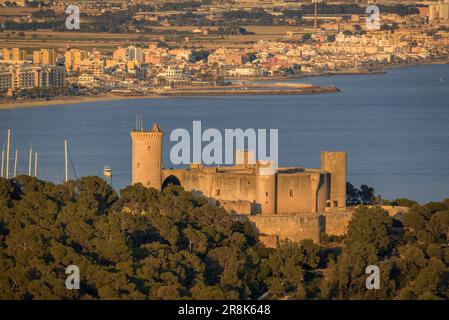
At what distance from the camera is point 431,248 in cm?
2638

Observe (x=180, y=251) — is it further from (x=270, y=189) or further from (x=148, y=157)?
(x=148, y=157)

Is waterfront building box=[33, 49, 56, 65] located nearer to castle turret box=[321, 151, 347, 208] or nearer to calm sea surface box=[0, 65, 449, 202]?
calm sea surface box=[0, 65, 449, 202]

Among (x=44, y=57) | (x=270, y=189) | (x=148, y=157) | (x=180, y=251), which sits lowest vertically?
(x=180, y=251)

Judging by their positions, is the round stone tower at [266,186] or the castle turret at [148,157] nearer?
the round stone tower at [266,186]

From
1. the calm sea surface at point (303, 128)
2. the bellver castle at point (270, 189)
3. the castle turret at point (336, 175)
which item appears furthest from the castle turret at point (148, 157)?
the calm sea surface at point (303, 128)

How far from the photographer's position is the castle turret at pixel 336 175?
2886cm

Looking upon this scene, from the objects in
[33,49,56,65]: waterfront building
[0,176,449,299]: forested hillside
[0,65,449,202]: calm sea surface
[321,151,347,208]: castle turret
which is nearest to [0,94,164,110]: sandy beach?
[0,65,449,202]: calm sea surface

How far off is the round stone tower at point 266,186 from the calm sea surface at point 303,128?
8.63 m

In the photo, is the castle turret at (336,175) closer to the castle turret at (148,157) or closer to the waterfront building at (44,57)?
the castle turret at (148,157)

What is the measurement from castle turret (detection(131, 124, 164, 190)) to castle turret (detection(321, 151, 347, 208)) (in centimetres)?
245

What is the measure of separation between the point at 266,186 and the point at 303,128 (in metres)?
27.7

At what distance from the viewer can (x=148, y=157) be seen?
2888cm

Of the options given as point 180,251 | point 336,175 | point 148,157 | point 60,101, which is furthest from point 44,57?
point 180,251
